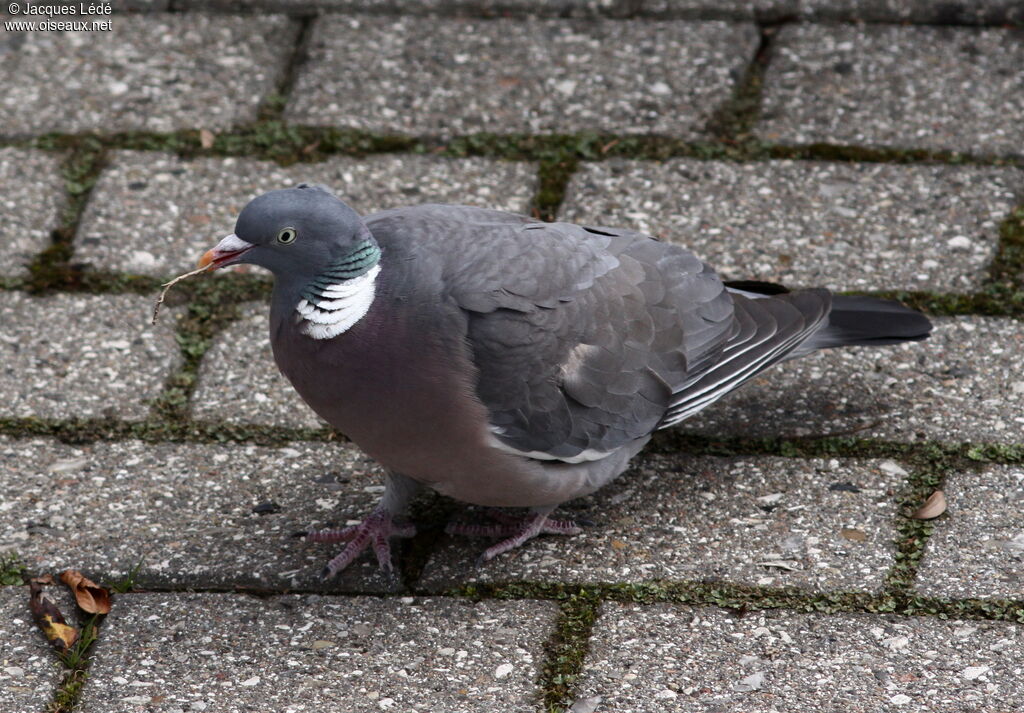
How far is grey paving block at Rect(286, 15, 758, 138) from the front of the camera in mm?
3994

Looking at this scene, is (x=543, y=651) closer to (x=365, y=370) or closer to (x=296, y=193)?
(x=365, y=370)

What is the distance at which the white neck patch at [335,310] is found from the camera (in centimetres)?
248

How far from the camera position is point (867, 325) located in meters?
3.03

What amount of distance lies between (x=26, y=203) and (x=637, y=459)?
6.05ft

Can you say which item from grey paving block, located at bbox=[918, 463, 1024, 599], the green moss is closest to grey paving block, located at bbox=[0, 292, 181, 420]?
the green moss

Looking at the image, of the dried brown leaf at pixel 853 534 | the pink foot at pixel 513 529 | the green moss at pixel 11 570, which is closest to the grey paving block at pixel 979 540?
the dried brown leaf at pixel 853 534

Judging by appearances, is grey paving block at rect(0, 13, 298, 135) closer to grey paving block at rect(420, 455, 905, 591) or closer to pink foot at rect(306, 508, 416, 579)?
pink foot at rect(306, 508, 416, 579)

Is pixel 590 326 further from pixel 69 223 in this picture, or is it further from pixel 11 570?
pixel 69 223

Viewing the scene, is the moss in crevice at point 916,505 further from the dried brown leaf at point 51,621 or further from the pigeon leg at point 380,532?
the dried brown leaf at point 51,621

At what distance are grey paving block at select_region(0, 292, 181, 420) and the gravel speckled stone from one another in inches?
4.1

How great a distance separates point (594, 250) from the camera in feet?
9.09

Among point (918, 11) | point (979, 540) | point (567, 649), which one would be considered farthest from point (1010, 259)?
point (567, 649)

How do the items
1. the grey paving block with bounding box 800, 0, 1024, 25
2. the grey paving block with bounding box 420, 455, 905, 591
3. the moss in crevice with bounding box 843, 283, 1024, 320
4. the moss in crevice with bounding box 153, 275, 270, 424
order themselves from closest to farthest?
the grey paving block with bounding box 420, 455, 905, 591 → the moss in crevice with bounding box 153, 275, 270, 424 → the moss in crevice with bounding box 843, 283, 1024, 320 → the grey paving block with bounding box 800, 0, 1024, 25

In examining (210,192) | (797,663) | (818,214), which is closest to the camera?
(797,663)
